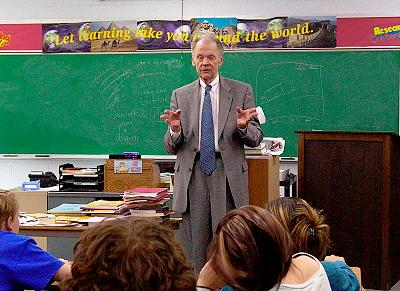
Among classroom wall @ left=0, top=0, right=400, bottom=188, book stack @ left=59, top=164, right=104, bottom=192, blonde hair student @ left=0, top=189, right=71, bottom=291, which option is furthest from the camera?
classroom wall @ left=0, top=0, right=400, bottom=188

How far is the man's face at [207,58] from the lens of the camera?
4.18 meters

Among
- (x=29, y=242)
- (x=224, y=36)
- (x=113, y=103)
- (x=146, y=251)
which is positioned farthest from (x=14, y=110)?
(x=146, y=251)

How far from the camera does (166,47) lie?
6.93m

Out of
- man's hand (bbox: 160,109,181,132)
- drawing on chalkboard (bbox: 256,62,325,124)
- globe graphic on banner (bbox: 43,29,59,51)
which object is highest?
globe graphic on banner (bbox: 43,29,59,51)

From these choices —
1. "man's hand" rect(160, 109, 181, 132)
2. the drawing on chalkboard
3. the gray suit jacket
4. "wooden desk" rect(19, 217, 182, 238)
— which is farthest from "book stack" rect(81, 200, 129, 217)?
the drawing on chalkboard

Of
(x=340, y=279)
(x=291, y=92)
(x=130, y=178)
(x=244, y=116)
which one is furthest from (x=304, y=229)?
(x=291, y=92)

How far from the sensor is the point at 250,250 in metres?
1.81

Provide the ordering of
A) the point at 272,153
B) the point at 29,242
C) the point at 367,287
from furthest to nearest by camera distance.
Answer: the point at 272,153 → the point at 367,287 → the point at 29,242

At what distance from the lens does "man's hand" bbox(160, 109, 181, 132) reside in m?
4.03

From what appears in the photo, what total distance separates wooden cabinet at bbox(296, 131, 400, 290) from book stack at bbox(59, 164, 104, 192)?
1479mm

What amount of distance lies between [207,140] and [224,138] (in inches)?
3.8

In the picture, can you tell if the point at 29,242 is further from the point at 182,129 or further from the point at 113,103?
the point at 113,103

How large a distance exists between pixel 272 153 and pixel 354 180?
0.63 meters

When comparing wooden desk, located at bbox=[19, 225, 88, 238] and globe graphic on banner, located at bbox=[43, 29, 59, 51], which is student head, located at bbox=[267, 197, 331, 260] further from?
globe graphic on banner, located at bbox=[43, 29, 59, 51]
